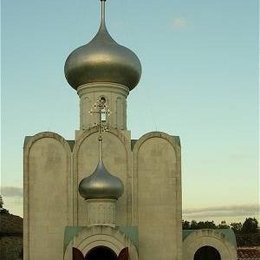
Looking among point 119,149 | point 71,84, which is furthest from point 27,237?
point 71,84

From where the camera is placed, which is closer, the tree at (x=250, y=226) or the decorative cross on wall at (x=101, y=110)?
the decorative cross on wall at (x=101, y=110)

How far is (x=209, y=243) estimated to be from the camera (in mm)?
24141

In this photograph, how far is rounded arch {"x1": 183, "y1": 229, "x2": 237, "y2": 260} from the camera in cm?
2386

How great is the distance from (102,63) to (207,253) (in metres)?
7.76

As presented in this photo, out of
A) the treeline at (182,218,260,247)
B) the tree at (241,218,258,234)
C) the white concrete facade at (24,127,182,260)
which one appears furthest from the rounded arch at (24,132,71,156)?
the tree at (241,218,258,234)

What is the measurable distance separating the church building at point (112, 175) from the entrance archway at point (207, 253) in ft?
0.12

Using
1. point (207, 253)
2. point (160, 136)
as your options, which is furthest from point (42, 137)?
point (207, 253)

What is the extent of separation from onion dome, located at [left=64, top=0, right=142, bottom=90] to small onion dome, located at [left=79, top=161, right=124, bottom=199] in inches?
160

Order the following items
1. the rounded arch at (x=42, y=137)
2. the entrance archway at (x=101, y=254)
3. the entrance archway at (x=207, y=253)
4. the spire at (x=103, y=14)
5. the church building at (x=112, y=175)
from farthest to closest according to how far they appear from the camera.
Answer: the spire at (x=103, y=14) < the entrance archway at (x=207, y=253) < the rounded arch at (x=42, y=137) < the church building at (x=112, y=175) < the entrance archway at (x=101, y=254)

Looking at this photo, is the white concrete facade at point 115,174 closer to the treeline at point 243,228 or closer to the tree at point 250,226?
the treeline at point 243,228

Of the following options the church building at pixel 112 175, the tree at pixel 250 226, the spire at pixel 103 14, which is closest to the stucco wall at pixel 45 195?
the church building at pixel 112 175

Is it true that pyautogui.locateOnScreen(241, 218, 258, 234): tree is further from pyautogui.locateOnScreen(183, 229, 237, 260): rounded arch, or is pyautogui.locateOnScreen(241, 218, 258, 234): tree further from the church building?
pyautogui.locateOnScreen(183, 229, 237, 260): rounded arch

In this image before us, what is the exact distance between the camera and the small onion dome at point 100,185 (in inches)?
869

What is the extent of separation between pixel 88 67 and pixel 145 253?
6863 millimetres
